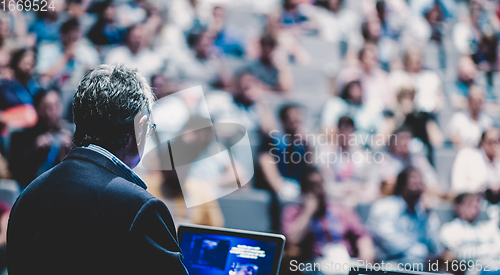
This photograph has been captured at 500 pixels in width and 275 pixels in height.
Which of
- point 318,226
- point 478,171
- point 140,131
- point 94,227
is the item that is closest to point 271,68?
point 318,226

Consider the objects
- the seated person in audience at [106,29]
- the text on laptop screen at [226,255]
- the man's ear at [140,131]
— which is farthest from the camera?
the seated person in audience at [106,29]

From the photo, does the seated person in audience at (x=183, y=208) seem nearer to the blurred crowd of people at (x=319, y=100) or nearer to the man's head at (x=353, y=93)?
the blurred crowd of people at (x=319, y=100)

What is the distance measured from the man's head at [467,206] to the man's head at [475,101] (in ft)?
2.21

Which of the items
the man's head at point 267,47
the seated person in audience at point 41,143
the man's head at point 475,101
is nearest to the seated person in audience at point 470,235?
the man's head at point 475,101

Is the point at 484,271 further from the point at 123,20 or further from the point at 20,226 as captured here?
the point at 123,20

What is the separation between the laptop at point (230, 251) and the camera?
1.02 m

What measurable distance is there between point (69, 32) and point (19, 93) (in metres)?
0.55

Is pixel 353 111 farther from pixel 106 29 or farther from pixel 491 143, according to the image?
pixel 106 29

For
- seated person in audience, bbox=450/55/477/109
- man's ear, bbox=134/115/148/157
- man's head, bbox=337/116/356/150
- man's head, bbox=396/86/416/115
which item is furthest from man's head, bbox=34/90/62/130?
seated person in audience, bbox=450/55/477/109

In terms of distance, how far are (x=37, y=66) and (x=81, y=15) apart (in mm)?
555

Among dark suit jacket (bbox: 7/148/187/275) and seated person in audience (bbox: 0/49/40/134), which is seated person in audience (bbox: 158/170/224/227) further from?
dark suit jacket (bbox: 7/148/187/275)

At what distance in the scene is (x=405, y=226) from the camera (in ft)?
8.19

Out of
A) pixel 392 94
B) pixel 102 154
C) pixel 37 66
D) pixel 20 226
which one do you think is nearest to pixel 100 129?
pixel 102 154

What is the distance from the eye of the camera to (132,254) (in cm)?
71
